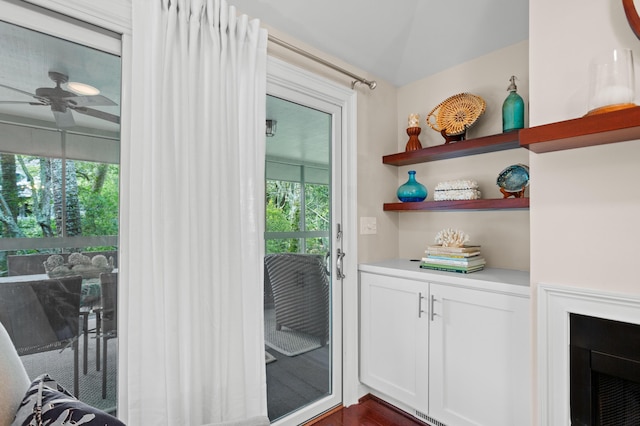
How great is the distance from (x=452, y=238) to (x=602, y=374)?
0.93 metres

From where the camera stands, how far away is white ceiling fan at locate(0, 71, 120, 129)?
120cm

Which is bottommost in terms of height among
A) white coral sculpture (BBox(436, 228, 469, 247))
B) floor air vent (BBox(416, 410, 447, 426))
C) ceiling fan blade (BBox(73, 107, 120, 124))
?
floor air vent (BBox(416, 410, 447, 426))

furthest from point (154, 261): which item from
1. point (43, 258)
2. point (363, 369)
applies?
point (363, 369)

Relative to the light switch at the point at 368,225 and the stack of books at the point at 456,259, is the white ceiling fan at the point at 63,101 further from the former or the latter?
the stack of books at the point at 456,259

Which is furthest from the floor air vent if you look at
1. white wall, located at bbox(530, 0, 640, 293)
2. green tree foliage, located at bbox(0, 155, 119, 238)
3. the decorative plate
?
green tree foliage, located at bbox(0, 155, 119, 238)

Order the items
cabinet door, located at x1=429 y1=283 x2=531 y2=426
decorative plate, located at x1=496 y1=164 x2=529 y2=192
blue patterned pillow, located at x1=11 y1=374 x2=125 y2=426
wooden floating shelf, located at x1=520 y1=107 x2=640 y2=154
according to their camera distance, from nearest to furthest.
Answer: blue patterned pillow, located at x1=11 y1=374 x2=125 y2=426, wooden floating shelf, located at x1=520 y1=107 x2=640 y2=154, cabinet door, located at x1=429 y1=283 x2=531 y2=426, decorative plate, located at x1=496 y1=164 x2=529 y2=192

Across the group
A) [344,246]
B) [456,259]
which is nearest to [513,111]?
[456,259]

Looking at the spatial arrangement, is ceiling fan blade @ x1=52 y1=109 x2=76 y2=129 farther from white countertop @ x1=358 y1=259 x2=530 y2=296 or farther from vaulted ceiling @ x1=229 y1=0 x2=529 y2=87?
white countertop @ x1=358 y1=259 x2=530 y2=296

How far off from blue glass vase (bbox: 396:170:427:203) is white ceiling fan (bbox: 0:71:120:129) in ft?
A: 6.13

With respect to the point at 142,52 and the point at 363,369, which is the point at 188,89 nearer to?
the point at 142,52

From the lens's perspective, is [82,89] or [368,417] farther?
[368,417]

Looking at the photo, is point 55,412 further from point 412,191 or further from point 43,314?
point 412,191

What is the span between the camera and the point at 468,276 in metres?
1.73

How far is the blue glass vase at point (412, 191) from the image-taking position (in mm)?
2262
